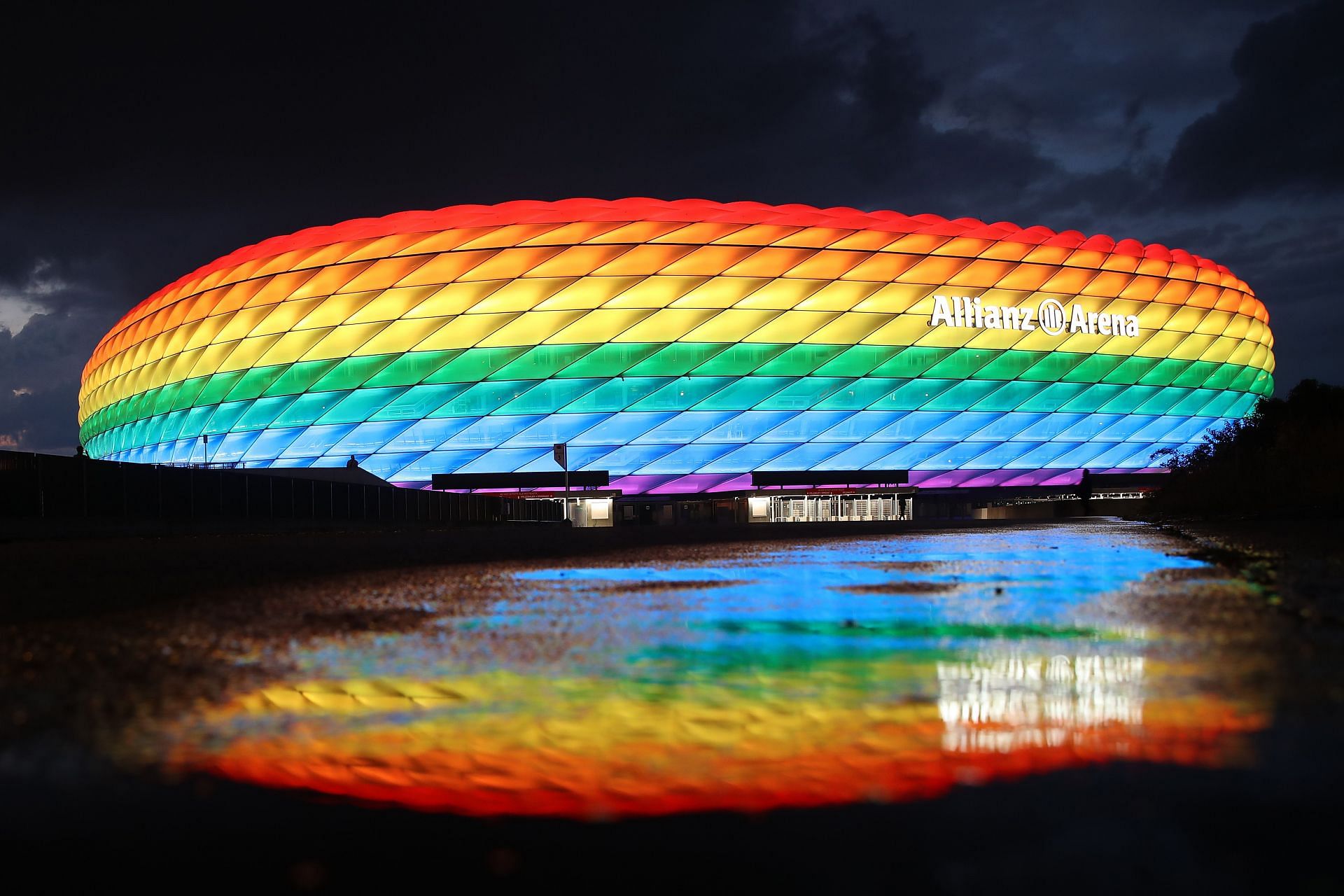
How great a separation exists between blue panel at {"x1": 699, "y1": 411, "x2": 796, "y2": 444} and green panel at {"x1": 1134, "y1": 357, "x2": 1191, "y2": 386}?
14.3 m

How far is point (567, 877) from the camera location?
52.6 inches

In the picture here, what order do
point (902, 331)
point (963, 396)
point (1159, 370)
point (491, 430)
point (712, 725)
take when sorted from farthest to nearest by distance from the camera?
point (1159, 370) → point (963, 396) → point (902, 331) → point (491, 430) → point (712, 725)

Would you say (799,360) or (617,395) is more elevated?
(799,360)

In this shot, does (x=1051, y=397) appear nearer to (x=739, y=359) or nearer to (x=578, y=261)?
(x=739, y=359)

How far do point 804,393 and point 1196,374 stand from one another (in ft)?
62.0

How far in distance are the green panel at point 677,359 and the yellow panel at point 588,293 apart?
2.50m

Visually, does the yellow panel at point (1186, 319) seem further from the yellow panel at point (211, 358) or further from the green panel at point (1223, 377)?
the yellow panel at point (211, 358)

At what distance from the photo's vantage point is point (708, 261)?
129 feet

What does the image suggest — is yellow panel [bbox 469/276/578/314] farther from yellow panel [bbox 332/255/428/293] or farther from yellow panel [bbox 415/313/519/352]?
yellow panel [bbox 332/255/428/293]

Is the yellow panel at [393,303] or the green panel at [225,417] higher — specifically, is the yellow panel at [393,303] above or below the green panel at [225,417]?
above

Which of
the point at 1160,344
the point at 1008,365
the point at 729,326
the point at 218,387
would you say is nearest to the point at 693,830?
the point at 729,326

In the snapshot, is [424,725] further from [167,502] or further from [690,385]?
[690,385]

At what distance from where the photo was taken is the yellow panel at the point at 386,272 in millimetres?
39500

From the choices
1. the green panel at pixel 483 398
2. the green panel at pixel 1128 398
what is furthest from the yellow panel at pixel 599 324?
the green panel at pixel 1128 398
